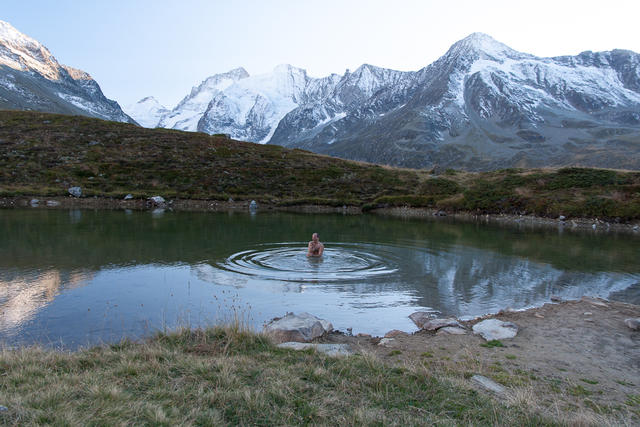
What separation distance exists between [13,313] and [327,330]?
316 inches

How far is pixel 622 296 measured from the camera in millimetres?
15133

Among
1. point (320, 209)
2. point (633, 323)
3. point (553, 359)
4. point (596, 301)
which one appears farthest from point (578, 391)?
point (320, 209)

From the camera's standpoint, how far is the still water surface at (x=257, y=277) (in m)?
11.2

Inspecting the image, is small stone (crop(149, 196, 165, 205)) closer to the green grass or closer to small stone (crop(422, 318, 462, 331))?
small stone (crop(422, 318, 462, 331))

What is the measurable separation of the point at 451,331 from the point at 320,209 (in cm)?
4574

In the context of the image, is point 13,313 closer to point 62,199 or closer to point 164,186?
point 62,199

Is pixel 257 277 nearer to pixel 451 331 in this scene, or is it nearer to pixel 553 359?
pixel 451 331

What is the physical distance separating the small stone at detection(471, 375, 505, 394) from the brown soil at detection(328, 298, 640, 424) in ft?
0.42

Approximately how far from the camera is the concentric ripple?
1705 centimetres

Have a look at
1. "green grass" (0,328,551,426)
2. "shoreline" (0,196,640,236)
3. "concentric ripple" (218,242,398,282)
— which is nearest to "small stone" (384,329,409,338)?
"green grass" (0,328,551,426)

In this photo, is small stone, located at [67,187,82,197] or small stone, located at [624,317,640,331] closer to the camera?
small stone, located at [624,317,640,331]

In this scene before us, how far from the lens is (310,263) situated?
770 inches

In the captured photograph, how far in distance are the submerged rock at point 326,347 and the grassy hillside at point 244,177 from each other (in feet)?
150

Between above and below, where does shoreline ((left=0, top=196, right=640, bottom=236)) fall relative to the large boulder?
above
